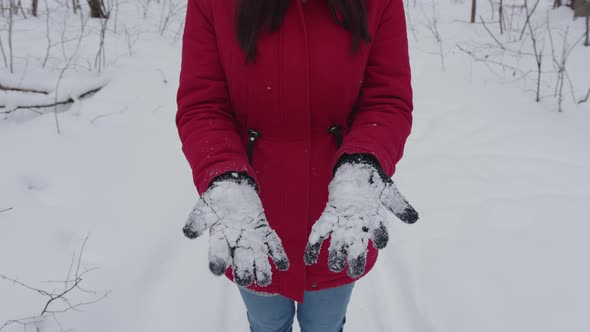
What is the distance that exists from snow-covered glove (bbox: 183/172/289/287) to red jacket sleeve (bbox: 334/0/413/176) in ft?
0.78

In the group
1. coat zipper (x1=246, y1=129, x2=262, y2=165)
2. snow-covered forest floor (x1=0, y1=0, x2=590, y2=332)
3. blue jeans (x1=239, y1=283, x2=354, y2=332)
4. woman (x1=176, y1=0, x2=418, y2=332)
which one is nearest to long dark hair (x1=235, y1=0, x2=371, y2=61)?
woman (x1=176, y1=0, x2=418, y2=332)

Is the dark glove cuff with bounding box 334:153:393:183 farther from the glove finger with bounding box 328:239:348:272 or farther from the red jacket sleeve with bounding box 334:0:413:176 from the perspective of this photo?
the glove finger with bounding box 328:239:348:272

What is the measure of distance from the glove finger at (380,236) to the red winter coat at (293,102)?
17 centimetres

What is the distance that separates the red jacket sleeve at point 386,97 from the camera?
95cm

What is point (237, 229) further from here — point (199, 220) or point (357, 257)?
point (357, 257)

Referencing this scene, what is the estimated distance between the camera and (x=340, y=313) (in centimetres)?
125

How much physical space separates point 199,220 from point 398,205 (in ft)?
1.39

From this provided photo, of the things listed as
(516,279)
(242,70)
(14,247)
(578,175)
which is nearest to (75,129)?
(14,247)

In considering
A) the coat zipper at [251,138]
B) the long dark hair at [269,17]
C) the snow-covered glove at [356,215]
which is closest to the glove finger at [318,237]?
the snow-covered glove at [356,215]

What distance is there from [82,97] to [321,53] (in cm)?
286

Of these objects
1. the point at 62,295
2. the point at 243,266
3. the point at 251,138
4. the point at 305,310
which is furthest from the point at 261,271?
the point at 62,295

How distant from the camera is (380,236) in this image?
0.84m

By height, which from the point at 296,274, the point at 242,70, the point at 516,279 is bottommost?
the point at 516,279

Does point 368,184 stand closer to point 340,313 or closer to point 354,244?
point 354,244
